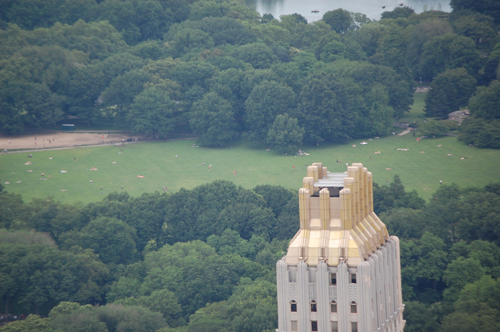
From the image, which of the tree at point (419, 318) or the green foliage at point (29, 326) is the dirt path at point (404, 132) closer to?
the tree at point (419, 318)

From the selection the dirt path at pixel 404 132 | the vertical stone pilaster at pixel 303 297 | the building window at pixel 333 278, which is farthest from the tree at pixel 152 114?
the building window at pixel 333 278

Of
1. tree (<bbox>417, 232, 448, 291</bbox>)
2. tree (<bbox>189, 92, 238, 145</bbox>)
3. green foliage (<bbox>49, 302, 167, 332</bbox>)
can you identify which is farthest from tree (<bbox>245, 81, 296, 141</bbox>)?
green foliage (<bbox>49, 302, 167, 332</bbox>)

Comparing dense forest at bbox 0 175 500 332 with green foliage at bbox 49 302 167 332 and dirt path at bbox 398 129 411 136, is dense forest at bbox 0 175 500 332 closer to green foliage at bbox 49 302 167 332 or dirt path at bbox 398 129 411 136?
green foliage at bbox 49 302 167 332

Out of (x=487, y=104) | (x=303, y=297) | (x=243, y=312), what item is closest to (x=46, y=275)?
(x=243, y=312)

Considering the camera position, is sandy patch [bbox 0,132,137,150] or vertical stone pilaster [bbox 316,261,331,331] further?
sandy patch [bbox 0,132,137,150]

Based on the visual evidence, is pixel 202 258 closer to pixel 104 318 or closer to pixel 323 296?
pixel 104 318
